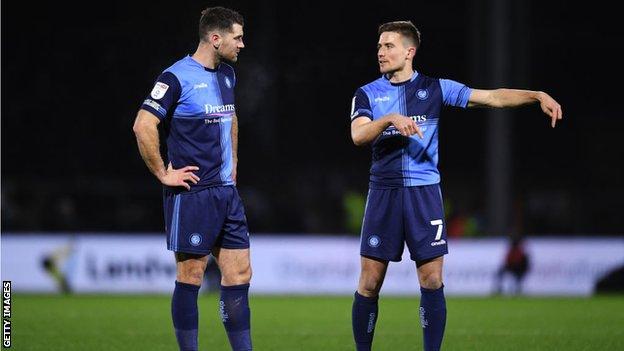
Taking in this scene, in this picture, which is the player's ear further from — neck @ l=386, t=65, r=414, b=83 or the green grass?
the green grass

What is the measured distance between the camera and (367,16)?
2709cm

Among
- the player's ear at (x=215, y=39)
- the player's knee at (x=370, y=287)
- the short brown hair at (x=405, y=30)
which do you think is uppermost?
the short brown hair at (x=405, y=30)

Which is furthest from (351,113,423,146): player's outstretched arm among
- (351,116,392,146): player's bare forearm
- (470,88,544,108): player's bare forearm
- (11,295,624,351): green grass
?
(11,295,624,351): green grass

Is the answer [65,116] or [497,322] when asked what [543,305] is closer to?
[497,322]

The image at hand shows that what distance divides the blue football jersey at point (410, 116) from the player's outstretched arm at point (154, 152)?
105cm

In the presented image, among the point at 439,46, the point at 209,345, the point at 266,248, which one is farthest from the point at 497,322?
the point at 439,46

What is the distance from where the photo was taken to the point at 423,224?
665 cm

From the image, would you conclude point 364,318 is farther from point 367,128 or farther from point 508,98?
point 508,98

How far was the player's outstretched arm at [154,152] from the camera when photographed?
6.20 metres

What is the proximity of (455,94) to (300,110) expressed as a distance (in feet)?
62.2

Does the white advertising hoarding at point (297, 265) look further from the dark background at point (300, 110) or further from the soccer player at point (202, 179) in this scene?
the soccer player at point (202, 179)

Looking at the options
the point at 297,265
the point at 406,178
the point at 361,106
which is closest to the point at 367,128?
the point at 361,106

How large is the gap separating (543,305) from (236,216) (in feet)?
22.7

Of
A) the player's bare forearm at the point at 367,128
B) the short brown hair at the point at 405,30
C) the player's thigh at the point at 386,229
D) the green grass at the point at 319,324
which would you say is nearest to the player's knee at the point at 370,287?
the player's thigh at the point at 386,229
